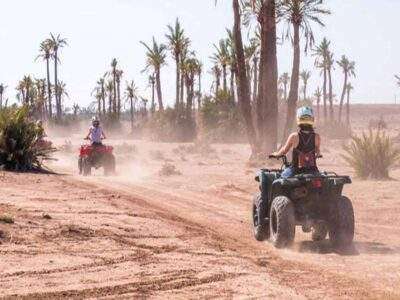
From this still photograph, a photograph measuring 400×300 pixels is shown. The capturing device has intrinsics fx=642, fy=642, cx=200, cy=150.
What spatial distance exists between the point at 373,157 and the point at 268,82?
351 inches

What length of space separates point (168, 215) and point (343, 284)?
430 cm

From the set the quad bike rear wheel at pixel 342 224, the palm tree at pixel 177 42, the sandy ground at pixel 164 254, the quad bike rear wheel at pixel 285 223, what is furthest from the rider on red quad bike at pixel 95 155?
the palm tree at pixel 177 42

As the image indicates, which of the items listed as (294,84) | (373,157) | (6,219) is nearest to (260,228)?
(6,219)

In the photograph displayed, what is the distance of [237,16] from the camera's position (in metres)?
26.5

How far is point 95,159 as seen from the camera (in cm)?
1922

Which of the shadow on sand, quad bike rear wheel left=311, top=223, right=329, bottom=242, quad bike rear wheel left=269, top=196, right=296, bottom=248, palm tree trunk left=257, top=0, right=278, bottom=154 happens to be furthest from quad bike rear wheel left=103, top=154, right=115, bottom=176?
quad bike rear wheel left=269, top=196, right=296, bottom=248

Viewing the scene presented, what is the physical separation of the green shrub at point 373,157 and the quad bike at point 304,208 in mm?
10198

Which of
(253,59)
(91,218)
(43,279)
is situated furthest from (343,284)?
(253,59)

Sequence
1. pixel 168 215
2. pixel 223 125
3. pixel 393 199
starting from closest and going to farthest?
pixel 168 215
pixel 393 199
pixel 223 125

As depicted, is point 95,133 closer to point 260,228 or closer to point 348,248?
point 260,228

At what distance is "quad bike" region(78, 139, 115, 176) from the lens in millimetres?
19016

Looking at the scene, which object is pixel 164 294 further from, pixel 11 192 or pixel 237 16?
pixel 237 16

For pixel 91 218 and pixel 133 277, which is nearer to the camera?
pixel 133 277

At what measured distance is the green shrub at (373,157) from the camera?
18.2 m
